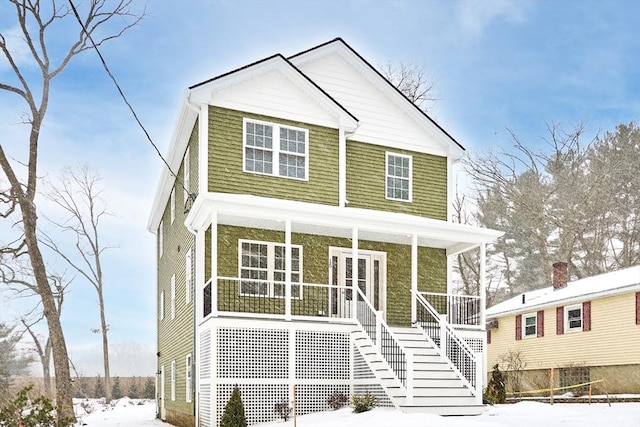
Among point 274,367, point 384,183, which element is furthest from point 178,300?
point 384,183

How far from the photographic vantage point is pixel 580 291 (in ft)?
84.5

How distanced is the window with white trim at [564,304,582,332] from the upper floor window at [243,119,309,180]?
12.7m

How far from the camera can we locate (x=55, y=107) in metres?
44.3

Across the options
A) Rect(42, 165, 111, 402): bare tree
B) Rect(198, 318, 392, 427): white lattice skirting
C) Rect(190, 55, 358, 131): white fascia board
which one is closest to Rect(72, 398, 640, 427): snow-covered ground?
Rect(198, 318, 392, 427): white lattice skirting

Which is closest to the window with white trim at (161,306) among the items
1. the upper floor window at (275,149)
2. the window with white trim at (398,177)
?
the upper floor window at (275,149)

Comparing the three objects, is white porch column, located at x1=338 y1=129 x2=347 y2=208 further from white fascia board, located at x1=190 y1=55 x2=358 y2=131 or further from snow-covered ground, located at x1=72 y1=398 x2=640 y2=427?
snow-covered ground, located at x1=72 y1=398 x2=640 y2=427

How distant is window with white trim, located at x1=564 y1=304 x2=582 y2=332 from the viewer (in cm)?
2567

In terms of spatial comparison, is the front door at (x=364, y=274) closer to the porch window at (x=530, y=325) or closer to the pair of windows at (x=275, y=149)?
the pair of windows at (x=275, y=149)

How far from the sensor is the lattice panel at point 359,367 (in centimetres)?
1604

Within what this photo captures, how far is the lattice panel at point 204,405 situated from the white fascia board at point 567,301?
1420cm

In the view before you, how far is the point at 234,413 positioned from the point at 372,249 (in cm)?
661

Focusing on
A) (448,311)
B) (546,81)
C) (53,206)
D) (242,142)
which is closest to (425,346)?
(448,311)

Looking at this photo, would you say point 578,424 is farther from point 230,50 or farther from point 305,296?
point 230,50

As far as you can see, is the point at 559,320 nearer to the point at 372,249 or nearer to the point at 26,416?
the point at 372,249
